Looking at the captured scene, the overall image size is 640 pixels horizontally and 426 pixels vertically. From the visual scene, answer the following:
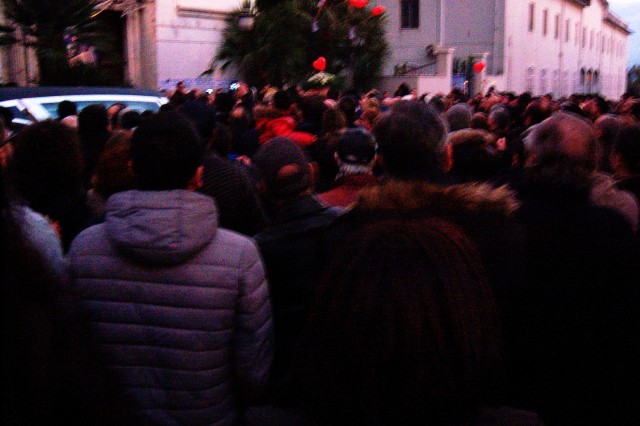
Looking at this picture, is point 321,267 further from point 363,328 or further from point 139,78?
point 139,78

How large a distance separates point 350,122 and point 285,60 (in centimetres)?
1277

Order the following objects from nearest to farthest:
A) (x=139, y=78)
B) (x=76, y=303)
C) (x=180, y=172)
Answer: (x=76, y=303) < (x=180, y=172) < (x=139, y=78)

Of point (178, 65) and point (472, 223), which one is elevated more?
point (178, 65)

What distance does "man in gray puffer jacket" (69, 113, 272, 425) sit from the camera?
242 centimetres

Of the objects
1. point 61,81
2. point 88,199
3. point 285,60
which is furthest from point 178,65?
point 88,199

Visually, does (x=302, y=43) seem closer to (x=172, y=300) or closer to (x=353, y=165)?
(x=353, y=165)

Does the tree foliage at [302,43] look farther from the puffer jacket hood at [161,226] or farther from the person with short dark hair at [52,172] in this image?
the puffer jacket hood at [161,226]

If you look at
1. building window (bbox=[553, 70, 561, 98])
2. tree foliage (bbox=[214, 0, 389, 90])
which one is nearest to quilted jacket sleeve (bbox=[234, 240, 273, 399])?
tree foliage (bbox=[214, 0, 389, 90])

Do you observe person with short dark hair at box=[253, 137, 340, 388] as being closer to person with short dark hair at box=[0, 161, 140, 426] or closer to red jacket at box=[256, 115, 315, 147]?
person with short dark hair at box=[0, 161, 140, 426]

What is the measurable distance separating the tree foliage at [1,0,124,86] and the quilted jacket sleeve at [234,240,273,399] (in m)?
12.4

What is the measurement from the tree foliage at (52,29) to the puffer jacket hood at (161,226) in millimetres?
12304

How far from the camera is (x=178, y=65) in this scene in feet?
66.6

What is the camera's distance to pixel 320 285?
166 centimetres

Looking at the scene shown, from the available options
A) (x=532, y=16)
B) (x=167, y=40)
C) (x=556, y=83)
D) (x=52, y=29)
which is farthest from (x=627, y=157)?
(x=556, y=83)
